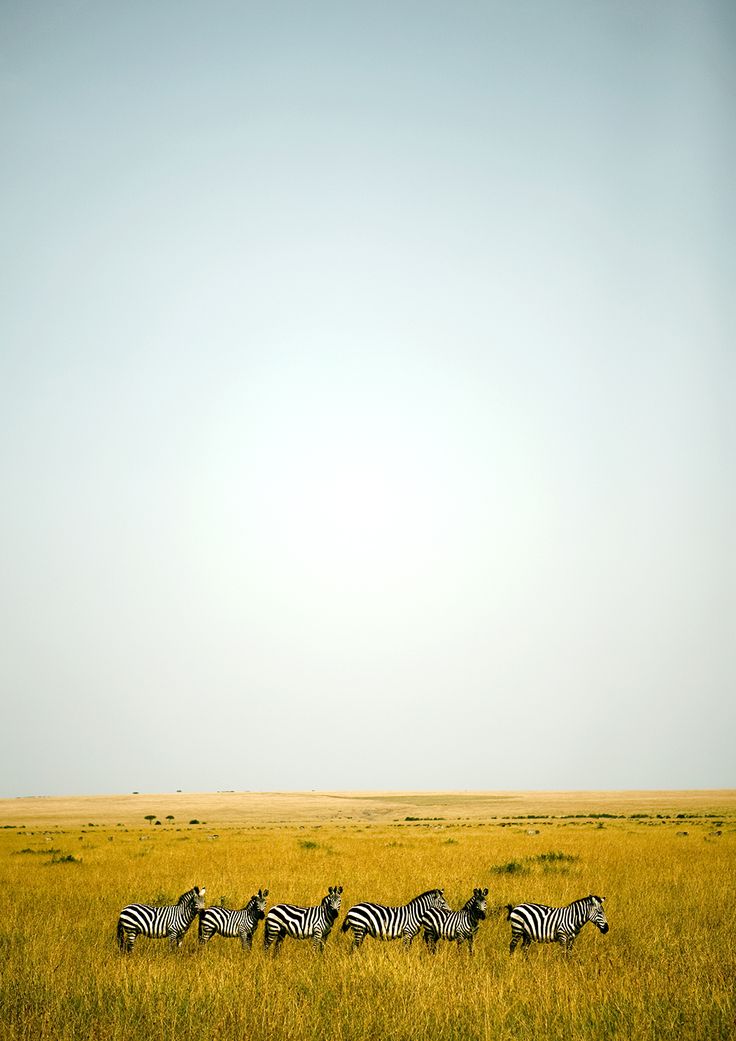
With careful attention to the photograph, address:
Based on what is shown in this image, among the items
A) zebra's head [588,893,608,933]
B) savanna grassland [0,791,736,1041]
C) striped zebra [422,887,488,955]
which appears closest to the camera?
savanna grassland [0,791,736,1041]

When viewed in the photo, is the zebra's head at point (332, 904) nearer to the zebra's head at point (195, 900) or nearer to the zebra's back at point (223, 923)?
the zebra's back at point (223, 923)

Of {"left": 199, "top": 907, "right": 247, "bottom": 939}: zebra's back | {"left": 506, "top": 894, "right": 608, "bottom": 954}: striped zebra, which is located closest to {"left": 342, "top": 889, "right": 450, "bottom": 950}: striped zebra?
{"left": 506, "top": 894, "right": 608, "bottom": 954}: striped zebra

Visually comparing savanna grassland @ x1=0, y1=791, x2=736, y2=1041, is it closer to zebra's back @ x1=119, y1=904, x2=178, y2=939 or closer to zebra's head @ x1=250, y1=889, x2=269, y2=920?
zebra's back @ x1=119, y1=904, x2=178, y2=939

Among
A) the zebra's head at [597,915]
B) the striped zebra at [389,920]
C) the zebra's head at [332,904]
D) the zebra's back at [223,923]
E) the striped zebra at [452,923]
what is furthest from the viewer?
the zebra's back at [223,923]

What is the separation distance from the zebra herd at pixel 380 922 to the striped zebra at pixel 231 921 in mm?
16

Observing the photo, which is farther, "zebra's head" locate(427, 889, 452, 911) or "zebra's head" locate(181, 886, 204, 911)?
"zebra's head" locate(181, 886, 204, 911)

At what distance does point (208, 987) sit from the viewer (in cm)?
878

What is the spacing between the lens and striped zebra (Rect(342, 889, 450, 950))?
1150 cm

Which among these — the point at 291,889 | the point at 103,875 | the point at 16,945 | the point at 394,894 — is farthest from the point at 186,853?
the point at 16,945

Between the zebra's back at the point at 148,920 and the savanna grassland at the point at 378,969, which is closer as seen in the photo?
the savanna grassland at the point at 378,969

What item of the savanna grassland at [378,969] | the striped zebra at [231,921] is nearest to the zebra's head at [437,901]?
the savanna grassland at [378,969]

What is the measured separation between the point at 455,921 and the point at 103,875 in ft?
47.0

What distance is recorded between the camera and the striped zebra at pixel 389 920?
37.7 ft

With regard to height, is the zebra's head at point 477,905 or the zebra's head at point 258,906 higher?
the zebra's head at point 477,905
